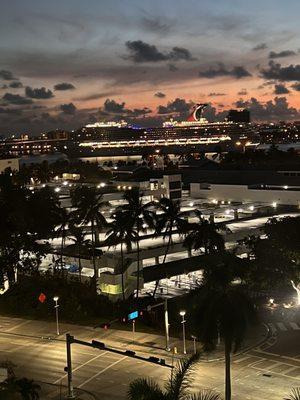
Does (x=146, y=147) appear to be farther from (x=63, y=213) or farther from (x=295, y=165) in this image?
(x=63, y=213)

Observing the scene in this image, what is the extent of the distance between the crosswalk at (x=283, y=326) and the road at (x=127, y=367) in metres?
0.15

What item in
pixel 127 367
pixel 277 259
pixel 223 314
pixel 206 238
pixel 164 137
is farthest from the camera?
pixel 164 137

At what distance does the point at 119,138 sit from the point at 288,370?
15672 centimetres

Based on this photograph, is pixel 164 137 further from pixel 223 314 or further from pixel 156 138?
pixel 223 314

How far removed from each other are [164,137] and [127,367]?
5848 inches

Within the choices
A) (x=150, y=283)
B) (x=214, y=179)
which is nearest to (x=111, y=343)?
(x=150, y=283)

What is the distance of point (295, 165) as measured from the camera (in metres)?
66.4

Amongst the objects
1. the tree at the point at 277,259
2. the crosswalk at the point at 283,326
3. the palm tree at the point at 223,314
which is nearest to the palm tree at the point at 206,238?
the tree at the point at 277,259

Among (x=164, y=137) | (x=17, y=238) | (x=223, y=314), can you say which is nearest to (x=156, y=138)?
(x=164, y=137)

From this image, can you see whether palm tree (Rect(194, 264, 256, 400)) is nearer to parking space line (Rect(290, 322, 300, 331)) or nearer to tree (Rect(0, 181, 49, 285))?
parking space line (Rect(290, 322, 300, 331))

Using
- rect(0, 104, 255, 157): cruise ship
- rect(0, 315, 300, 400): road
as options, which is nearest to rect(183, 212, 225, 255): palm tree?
rect(0, 315, 300, 400): road

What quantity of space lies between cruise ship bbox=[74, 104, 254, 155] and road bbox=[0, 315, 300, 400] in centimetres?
13871

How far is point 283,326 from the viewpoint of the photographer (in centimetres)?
2461

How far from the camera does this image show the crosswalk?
24.1 m
